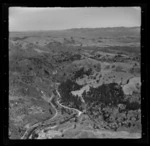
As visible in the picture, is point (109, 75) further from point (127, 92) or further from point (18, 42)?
point (18, 42)

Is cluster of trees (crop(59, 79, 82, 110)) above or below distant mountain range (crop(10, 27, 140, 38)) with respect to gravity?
below

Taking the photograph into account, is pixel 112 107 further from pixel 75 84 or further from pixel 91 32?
pixel 91 32

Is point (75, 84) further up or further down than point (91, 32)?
further down

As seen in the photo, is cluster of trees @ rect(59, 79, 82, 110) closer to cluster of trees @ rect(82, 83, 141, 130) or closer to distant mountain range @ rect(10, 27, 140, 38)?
cluster of trees @ rect(82, 83, 141, 130)

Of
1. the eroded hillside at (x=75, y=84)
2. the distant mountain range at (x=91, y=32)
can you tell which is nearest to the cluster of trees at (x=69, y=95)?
the eroded hillside at (x=75, y=84)

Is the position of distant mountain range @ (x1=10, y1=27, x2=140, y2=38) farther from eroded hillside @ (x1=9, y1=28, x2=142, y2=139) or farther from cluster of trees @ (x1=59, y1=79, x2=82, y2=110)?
cluster of trees @ (x1=59, y1=79, x2=82, y2=110)

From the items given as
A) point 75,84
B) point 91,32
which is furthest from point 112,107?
point 91,32

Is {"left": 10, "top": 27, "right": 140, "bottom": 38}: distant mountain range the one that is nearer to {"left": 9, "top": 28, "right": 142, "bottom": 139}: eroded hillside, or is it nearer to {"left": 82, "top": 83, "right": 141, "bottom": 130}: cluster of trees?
{"left": 9, "top": 28, "right": 142, "bottom": 139}: eroded hillside

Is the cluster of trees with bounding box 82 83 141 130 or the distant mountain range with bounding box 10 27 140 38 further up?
the distant mountain range with bounding box 10 27 140 38

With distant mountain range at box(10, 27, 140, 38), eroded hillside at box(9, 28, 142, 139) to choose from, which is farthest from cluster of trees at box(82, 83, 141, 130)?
distant mountain range at box(10, 27, 140, 38)

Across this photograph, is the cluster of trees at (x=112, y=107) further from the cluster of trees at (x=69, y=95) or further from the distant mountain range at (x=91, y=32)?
the distant mountain range at (x=91, y=32)
